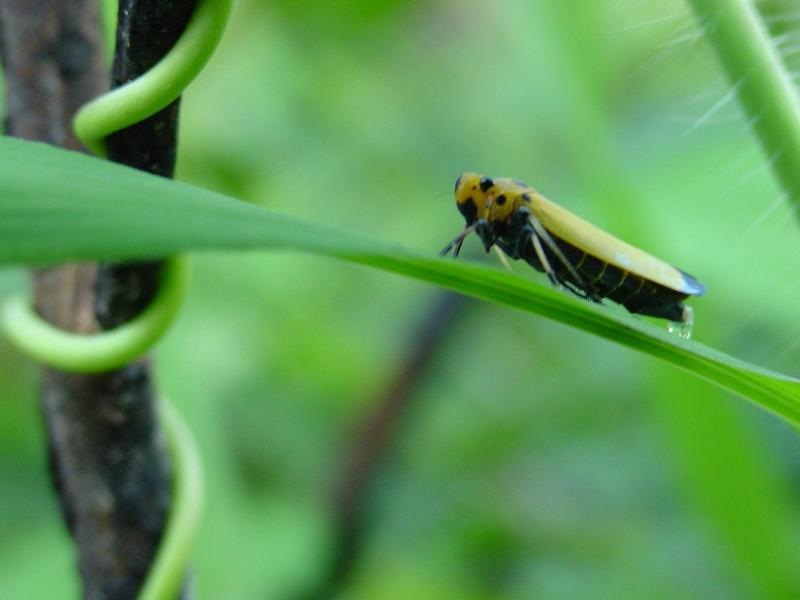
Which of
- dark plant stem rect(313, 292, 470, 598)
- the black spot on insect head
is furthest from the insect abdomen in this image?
dark plant stem rect(313, 292, 470, 598)

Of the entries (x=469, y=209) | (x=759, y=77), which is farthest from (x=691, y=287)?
(x=759, y=77)

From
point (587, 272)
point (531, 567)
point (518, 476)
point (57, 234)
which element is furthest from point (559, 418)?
point (57, 234)

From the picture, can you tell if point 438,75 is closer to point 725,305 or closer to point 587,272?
point 725,305

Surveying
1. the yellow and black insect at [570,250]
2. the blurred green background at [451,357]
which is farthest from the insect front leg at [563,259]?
the blurred green background at [451,357]

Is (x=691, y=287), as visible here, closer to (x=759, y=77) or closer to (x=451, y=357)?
(x=759, y=77)

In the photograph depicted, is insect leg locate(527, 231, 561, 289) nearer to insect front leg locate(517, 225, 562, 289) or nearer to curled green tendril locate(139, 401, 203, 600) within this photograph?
insect front leg locate(517, 225, 562, 289)

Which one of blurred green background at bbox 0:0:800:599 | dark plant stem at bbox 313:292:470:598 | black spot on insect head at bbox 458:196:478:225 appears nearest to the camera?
black spot on insect head at bbox 458:196:478:225
